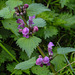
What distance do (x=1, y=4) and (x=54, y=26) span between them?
2.65ft

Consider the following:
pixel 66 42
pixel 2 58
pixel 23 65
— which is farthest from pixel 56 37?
pixel 23 65

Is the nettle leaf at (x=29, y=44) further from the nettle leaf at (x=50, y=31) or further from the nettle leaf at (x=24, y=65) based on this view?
the nettle leaf at (x=50, y=31)

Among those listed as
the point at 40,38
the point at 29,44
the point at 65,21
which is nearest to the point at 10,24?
the point at 40,38

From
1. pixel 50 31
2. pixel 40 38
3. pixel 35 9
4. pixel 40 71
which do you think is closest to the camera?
pixel 35 9

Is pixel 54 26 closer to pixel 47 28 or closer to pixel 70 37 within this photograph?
pixel 47 28

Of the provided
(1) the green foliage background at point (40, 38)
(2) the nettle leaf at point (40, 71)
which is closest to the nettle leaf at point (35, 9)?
(1) the green foliage background at point (40, 38)

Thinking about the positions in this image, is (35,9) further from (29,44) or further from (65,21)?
(65,21)

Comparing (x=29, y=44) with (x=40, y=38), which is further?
(x=40, y=38)

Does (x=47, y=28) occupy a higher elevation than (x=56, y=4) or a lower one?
lower

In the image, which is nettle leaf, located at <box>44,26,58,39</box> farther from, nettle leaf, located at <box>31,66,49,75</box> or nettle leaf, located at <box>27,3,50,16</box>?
nettle leaf, located at <box>27,3,50,16</box>

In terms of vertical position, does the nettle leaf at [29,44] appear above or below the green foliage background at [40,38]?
above

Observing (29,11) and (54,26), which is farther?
(54,26)

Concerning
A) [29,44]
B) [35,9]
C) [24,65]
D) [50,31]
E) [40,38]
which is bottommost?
[40,38]

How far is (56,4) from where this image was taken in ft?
6.97
